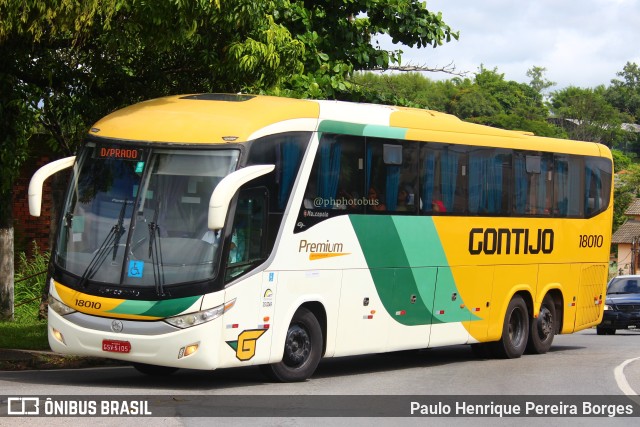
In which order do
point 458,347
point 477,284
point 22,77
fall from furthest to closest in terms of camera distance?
point 458,347 → point 477,284 → point 22,77

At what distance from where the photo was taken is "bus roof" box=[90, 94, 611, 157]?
1394 cm

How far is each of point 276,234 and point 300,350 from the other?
61.7 inches

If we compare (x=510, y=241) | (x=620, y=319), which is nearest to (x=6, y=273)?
(x=510, y=241)

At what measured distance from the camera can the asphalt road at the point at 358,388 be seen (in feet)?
38.7

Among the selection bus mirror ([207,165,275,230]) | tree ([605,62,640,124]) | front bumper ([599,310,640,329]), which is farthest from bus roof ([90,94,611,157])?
tree ([605,62,640,124])

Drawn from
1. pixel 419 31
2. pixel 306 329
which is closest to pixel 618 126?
pixel 419 31

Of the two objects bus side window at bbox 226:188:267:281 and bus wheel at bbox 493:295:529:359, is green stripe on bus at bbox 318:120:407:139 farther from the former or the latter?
bus wheel at bbox 493:295:529:359

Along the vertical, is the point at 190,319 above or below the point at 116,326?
above

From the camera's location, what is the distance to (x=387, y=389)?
47.3 feet

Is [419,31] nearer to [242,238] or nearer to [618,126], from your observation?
[242,238]

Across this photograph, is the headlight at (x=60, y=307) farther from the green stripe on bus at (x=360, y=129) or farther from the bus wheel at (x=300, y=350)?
the green stripe on bus at (x=360, y=129)

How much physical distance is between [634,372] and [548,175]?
13.6ft

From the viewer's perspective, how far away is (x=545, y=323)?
819 inches

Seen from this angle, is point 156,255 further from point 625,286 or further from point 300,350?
point 625,286
